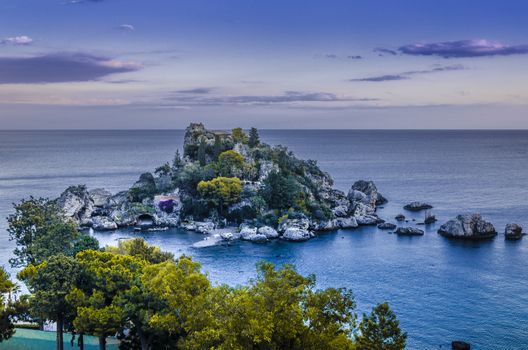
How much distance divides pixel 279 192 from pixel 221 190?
10482mm

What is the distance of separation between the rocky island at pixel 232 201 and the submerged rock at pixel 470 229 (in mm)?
14874

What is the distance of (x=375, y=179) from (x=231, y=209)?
7193 centimetres

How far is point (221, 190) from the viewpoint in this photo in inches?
→ 3711

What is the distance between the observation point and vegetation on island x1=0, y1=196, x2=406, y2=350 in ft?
78.6

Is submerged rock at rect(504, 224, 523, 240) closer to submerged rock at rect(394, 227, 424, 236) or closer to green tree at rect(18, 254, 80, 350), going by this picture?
submerged rock at rect(394, 227, 424, 236)

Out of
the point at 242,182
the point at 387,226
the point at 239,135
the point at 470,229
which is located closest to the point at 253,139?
the point at 239,135

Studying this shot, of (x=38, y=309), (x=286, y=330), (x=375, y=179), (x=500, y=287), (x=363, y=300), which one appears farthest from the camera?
(x=375, y=179)

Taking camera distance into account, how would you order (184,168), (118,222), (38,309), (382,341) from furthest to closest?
1. (184,168)
2. (118,222)
3. (38,309)
4. (382,341)

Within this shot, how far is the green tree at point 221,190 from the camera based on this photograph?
308 feet

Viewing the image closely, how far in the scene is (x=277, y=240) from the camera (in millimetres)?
84438

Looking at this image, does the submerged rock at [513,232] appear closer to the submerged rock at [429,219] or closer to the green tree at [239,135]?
the submerged rock at [429,219]

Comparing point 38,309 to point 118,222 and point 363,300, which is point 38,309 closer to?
point 363,300

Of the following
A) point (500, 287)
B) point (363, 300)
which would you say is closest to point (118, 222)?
point (363, 300)

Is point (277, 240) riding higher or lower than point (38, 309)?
lower
